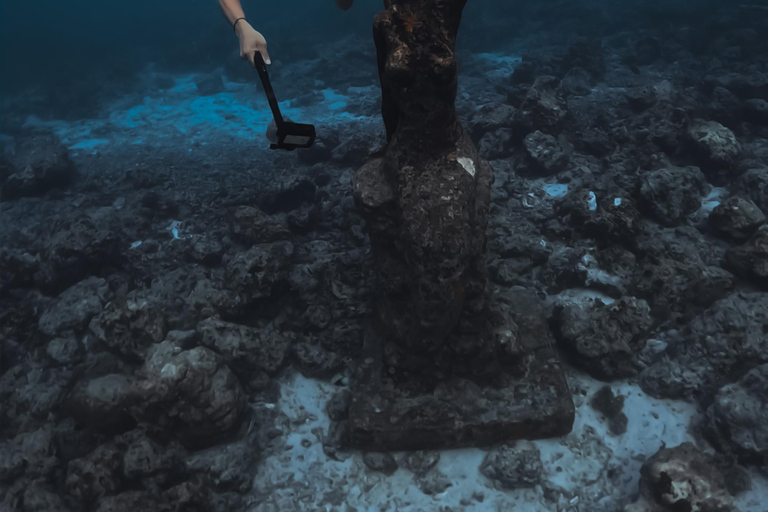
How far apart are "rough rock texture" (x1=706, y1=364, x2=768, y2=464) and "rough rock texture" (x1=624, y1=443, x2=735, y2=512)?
1.49 ft

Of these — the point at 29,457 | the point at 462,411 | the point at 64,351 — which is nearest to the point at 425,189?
the point at 462,411

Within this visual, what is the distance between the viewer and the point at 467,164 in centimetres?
359

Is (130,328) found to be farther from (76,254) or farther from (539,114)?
(539,114)

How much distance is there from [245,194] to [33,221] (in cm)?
412

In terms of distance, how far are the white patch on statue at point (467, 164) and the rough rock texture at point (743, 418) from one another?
3.18m

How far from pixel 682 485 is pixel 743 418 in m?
1.05

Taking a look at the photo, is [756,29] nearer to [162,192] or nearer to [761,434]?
[761,434]

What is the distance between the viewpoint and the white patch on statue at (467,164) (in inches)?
140

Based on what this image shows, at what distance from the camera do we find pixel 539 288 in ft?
18.1

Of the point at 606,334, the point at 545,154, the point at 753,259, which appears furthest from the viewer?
the point at 545,154

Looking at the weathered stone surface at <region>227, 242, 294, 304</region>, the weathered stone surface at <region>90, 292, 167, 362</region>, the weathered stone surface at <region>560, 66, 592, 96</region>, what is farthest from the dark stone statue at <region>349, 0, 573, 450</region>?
the weathered stone surface at <region>560, 66, 592, 96</region>

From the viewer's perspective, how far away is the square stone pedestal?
3992 mm

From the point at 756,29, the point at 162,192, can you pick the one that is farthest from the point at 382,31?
the point at 756,29

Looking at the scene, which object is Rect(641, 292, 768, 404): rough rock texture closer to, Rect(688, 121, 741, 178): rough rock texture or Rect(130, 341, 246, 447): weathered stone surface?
Rect(688, 121, 741, 178): rough rock texture
